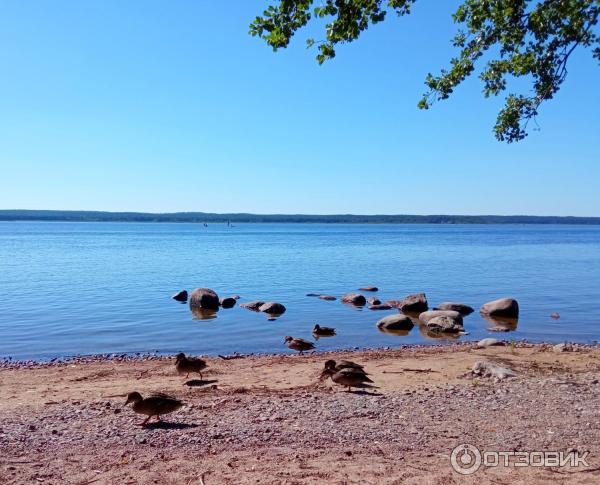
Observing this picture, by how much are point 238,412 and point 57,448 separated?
9.29 ft

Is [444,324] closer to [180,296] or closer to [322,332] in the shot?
[322,332]

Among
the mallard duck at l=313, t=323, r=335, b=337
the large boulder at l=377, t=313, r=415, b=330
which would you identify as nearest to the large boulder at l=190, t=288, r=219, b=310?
the mallard duck at l=313, t=323, r=335, b=337

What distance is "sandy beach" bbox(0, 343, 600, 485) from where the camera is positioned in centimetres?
662

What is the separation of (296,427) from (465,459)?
2.54m

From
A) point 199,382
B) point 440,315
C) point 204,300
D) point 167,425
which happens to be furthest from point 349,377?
point 204,300

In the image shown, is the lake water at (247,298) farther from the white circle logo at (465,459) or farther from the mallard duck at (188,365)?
the white circle logo at (465,459)

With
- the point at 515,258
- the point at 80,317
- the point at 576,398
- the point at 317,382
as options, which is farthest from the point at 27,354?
the point at 515,258

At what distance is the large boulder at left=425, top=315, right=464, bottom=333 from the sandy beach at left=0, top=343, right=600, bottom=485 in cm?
762

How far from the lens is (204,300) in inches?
1041

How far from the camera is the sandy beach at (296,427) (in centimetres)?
662

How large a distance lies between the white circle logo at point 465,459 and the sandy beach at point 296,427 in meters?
0.11

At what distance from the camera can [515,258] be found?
60.2m

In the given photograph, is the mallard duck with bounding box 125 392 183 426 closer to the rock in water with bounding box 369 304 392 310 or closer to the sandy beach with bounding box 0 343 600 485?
the sandy beach with bounding box 0 343 600 485

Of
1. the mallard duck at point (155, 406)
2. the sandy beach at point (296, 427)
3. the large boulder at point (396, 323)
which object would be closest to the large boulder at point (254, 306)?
the large boulder at point (396, 323)
